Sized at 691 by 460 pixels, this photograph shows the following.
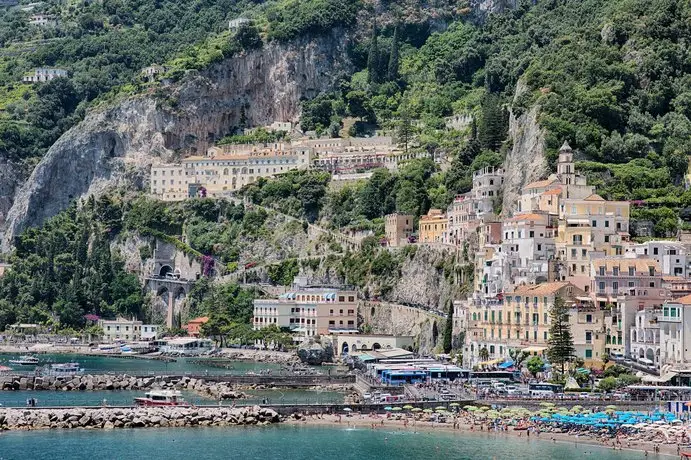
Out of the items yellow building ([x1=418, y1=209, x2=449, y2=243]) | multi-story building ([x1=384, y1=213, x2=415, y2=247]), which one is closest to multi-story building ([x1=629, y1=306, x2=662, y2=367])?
yellow building ([x1=418, y1=209, x2=449, y2=243])

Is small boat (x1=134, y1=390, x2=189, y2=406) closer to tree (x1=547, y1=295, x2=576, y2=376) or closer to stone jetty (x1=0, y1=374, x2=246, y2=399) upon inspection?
stone jetty (x1=0, y1=374, x2=246, y2=399)

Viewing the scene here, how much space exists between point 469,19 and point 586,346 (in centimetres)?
9144

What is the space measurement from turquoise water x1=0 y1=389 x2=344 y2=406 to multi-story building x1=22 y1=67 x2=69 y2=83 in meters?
91.7

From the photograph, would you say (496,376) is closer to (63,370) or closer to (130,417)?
(130,417)

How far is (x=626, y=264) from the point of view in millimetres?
87312

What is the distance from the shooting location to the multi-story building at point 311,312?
11750cm

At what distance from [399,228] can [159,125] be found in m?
45.9

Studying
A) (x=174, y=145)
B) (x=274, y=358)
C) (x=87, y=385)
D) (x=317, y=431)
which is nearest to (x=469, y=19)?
(x=174, y=145)

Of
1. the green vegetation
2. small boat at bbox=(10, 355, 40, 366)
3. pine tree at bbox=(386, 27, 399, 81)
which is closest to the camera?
small boat at bbox=(10, 355, 40, 366)

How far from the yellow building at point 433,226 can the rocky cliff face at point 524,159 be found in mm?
6704

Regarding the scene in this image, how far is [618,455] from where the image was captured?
66562 millimetres

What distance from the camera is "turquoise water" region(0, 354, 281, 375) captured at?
341ft

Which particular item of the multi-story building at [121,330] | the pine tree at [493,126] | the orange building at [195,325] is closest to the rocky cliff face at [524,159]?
the pine tree at [493,126]

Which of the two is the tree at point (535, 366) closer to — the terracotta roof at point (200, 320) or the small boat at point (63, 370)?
the small boat at point (63, 370)
